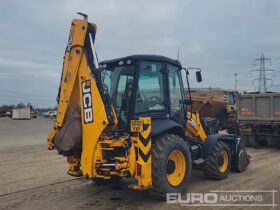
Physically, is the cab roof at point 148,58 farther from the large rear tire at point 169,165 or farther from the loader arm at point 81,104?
the large rear tire at point 169,165

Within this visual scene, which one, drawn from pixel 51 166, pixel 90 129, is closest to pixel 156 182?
pixel 90 129

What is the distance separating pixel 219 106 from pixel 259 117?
167 inches

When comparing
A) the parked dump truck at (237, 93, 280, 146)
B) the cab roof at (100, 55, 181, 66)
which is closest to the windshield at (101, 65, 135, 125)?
the cab roof at (100, 55, 181, 66)

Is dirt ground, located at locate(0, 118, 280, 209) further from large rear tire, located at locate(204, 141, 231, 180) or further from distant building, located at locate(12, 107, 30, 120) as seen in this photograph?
distant building, located at locate(12, 107, 30, 120)

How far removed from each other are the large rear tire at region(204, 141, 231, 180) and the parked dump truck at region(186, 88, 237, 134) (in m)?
9.15

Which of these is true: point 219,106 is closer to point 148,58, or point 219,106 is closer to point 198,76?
point 198,76

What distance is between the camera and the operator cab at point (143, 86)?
7.23 metres

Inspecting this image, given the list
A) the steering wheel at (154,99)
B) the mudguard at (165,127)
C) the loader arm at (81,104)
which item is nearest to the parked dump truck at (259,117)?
the mudguard at (165,127)

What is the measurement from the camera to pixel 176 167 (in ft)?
24.3

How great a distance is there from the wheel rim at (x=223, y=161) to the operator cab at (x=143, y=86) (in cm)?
161

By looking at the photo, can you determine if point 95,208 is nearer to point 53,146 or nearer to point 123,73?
point 53,146

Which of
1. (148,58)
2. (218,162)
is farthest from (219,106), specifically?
(148,58)

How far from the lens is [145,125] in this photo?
6730 mm

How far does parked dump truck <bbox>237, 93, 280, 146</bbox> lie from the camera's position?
15102mm
